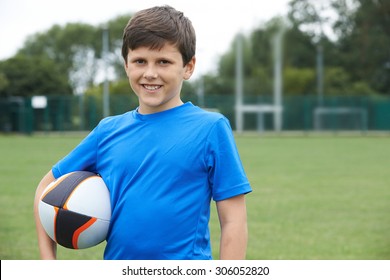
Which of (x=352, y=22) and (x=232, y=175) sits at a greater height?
(x=352, y=22)

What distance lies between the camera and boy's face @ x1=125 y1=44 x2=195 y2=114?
8.25ft

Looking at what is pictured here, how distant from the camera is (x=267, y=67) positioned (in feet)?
171

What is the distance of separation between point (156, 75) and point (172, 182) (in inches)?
14.3

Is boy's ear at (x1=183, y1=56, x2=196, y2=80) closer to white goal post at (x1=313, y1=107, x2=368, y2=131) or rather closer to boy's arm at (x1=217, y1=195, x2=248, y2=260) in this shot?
boy's arm at (x1=217, y1=195, x2=248, y2=260)

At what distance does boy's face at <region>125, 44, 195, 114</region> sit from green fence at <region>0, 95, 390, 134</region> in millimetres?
39200

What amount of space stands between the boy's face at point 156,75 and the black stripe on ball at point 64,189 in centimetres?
35

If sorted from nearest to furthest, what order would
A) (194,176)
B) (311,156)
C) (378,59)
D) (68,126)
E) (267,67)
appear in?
1. (194,176)
2. (311,156)
3. (68,126)
4. (267,67)
5. (378,59)

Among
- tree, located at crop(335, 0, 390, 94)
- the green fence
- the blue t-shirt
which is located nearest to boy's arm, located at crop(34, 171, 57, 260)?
the blue t-shirt

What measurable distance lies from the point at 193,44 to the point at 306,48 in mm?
59329

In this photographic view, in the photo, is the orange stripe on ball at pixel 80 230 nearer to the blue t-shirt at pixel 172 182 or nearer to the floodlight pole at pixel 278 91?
the blue t-shirt at pixel 172 182

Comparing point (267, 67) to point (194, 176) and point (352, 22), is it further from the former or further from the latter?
point (194, 176)

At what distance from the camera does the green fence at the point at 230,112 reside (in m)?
41.2

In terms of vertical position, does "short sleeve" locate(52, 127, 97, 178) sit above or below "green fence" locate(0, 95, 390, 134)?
above
